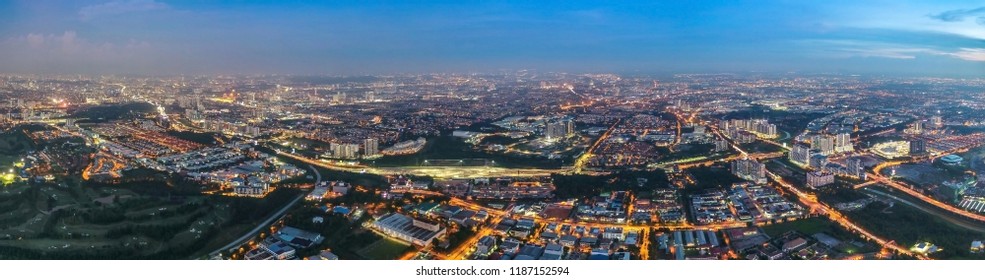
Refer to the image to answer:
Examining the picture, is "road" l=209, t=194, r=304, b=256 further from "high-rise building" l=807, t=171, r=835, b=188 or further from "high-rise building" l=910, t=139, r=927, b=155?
"high-rise building" l=910, t=139, r=927, b=155

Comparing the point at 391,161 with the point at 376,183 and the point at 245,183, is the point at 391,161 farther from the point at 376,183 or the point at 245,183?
the point at 245,183

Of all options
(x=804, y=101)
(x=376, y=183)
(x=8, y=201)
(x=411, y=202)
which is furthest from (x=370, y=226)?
(x=804, y=101)

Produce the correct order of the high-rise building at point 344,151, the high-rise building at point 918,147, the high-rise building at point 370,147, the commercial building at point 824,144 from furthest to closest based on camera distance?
the commercial building at point 824,144, the high-rise building at point 370,147, the high-rise building at point 344,151, the high-rise building at point 918,147

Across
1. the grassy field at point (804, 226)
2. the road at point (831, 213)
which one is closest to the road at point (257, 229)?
the grassy field at point (804, 226)

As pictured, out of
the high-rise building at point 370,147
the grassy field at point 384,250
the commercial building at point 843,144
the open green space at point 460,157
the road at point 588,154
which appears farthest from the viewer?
the commercial building at point 843,144

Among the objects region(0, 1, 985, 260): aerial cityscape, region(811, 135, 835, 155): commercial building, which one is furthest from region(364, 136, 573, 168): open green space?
region(811, 135, 835, 155): commercial building

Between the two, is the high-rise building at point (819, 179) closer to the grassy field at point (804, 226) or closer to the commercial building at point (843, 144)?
the grassy field at point (804, 226)
